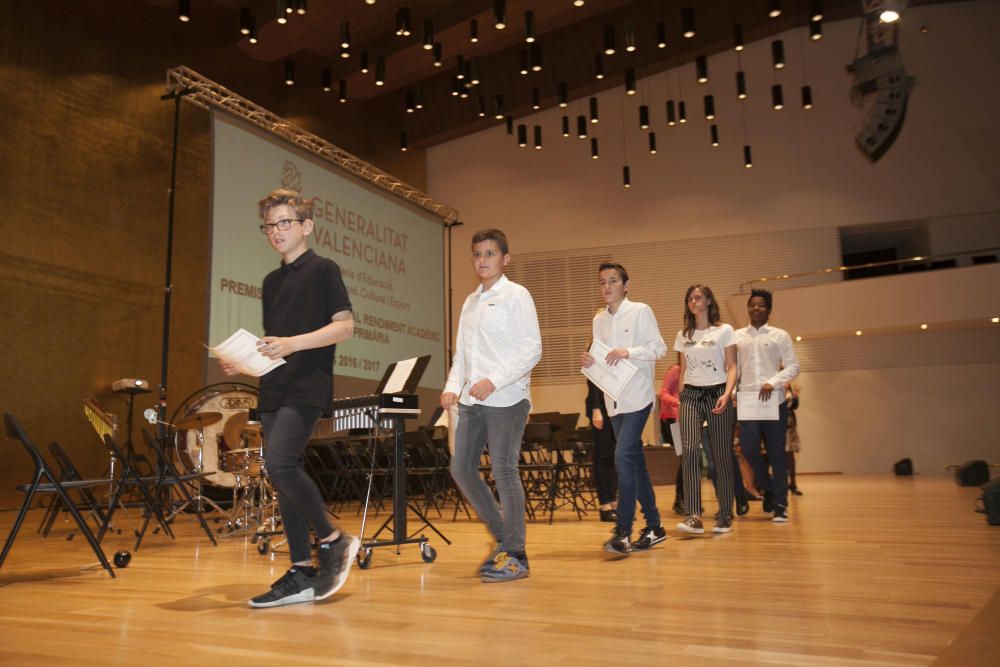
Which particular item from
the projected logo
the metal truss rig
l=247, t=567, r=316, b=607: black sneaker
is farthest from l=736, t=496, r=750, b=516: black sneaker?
the metal truss rig

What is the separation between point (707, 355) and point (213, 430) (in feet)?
18.2

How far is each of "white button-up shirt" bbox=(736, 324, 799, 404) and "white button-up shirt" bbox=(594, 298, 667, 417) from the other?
172 centimetres

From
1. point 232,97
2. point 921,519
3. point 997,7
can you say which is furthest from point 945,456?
point 232,97

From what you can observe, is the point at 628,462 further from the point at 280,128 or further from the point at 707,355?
the point at 280,128

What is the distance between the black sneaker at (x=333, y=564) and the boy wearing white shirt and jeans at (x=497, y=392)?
56 centimetres

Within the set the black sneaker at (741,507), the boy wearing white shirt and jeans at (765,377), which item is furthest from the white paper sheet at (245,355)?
the black sneaker at (741,507)

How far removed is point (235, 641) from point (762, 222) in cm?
1338

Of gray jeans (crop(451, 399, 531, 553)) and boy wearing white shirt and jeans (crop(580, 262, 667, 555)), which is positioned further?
boy wearing white shirt and jeans (crop(580, 262, 667, 555))

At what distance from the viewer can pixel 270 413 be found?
2.53m

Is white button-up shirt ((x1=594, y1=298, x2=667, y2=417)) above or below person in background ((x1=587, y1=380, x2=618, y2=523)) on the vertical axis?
above

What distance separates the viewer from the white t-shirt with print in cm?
437

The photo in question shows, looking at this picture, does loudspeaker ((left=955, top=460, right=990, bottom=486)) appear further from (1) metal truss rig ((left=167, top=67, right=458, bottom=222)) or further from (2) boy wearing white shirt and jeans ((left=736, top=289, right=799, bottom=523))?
(1) metal truss rig ((left=167, top=67, right=458, bottom=222))

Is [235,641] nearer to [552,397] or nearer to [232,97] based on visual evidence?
[232,97]

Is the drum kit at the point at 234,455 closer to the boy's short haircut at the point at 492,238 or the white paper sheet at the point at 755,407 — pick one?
the boy's short haircut at the point at 492,238
